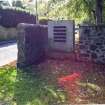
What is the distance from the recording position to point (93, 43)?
13.1 m

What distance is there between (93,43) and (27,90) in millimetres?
4626

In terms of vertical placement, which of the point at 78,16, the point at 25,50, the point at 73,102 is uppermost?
the point at 78,16

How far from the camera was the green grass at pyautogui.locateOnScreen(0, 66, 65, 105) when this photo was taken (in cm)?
841

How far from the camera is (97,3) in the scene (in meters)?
15.0

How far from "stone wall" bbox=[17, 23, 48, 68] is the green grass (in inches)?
49.7

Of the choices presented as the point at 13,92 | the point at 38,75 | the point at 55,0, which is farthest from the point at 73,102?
the point at 55,0

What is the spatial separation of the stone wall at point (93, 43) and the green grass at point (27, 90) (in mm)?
2478

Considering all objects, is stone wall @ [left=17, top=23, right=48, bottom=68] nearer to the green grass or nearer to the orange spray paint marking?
the green grass

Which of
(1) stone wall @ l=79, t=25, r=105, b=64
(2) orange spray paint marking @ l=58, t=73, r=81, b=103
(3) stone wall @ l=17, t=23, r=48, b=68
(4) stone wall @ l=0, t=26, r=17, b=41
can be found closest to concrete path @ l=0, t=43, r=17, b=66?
(3) stone wall @ l=17, t=23, r=48, b=68

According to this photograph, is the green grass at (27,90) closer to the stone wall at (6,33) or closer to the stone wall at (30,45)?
the stone wall at (30,45)

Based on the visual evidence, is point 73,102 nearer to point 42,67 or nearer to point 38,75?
point 38,75

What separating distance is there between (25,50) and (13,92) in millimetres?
3881

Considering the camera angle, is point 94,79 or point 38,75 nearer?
point 94,79

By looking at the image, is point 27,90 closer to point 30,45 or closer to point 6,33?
point 30,45
